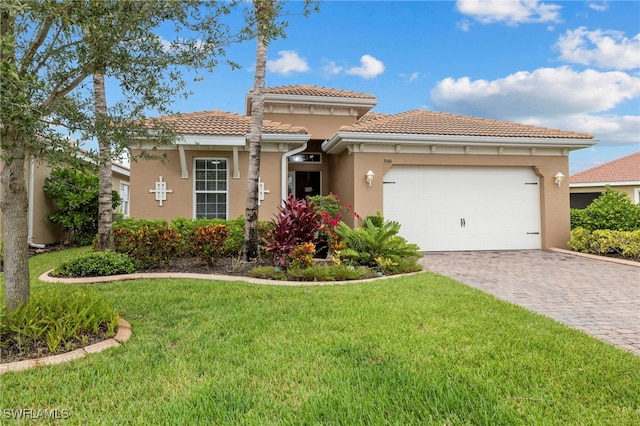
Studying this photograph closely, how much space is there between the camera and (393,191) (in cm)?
1136

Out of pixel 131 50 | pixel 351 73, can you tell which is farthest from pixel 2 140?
pixel 351 73

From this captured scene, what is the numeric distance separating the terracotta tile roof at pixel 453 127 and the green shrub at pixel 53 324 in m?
8.25

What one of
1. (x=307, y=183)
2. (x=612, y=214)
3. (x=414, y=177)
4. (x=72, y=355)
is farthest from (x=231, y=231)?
(x=612, y=214)

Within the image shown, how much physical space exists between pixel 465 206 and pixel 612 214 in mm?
4211

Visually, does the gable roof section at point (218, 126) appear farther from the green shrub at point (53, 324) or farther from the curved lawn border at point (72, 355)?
the curved lawn border at point (72, 355)

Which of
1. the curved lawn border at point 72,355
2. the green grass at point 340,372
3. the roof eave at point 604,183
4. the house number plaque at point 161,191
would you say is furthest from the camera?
the roof eave at point 604,183

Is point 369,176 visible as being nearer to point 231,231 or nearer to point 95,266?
point 231,231

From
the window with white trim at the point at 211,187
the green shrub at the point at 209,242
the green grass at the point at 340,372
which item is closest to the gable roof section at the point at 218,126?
the window with white trim at the point at 211,187

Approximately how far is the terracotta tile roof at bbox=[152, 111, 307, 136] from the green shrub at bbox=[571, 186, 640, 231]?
9.65 m

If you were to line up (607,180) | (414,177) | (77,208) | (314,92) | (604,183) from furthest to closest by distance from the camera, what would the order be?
(607,180) → (604,183) → (314,92) → (77,208) → (414,177)

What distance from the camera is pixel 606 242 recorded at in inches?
396

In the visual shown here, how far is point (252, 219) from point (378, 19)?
783 cm

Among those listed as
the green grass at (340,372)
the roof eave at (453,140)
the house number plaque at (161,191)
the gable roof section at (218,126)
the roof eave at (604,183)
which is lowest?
the green grass at (340,372)

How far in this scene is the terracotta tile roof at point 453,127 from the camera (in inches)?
434
